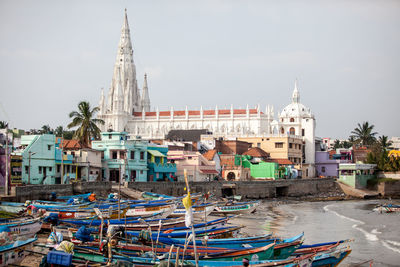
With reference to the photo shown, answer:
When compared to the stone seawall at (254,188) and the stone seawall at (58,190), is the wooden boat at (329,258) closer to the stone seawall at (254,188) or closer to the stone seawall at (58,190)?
the stone seawall at (58,190)

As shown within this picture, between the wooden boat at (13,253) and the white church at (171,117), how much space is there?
87257 millimetres

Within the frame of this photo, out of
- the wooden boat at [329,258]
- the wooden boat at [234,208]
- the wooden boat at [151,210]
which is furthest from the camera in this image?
the wooden boat at [234,208]

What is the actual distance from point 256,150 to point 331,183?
1222 centimetres

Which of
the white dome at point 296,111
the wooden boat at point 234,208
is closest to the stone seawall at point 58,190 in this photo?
the wooden boat at point 234,208

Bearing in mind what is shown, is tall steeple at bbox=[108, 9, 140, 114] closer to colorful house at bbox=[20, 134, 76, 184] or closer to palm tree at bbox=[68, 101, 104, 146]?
palm tree at bbox=[68, 101, 104, 146]

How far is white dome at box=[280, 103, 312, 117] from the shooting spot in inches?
4341

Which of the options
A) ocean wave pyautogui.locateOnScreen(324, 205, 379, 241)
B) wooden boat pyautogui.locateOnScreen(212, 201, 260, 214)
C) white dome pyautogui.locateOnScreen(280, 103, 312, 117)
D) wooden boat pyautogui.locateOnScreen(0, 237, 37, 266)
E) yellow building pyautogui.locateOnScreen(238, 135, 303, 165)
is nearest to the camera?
wooden boat pyautogui.locateOnScreen(0, 237, 37, 266)

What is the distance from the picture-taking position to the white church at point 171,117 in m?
110

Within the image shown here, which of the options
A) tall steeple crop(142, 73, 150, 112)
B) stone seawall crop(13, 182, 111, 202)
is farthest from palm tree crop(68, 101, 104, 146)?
tall steeple crop(142, 73, 150, 112)

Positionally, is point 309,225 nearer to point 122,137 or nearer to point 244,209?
point 244,209

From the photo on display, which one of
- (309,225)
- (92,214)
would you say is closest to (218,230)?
(92,214)

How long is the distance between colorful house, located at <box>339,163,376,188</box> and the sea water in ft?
82.3

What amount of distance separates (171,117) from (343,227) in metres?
95.6

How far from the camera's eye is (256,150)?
8288 centimetres
